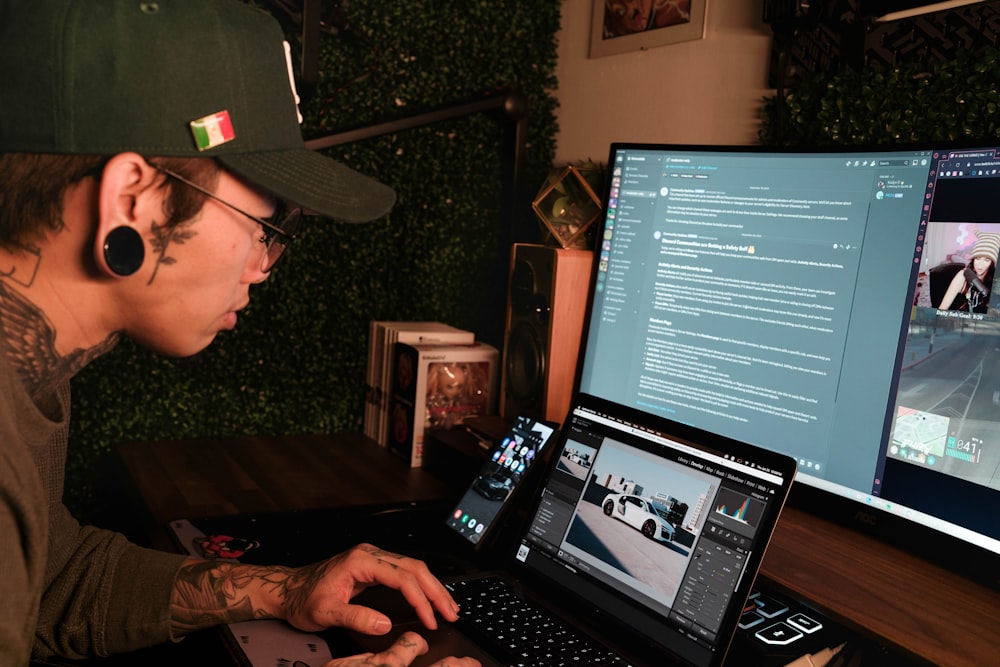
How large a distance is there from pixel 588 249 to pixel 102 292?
0.95 meters

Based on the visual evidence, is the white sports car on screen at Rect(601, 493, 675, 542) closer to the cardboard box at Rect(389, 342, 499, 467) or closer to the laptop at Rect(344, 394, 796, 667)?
the laptop at Rect(344, 394, 796, 667)

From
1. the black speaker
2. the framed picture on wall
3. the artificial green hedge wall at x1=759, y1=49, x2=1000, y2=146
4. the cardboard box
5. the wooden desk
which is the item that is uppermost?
the framed picture on wall

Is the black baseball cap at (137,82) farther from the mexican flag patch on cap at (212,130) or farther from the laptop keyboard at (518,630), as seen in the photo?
the laptop keyboard at (518,630)

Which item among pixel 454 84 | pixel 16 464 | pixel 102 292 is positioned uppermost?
pixel 454 84

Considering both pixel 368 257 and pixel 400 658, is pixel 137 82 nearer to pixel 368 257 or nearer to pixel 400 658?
pixel 400 658

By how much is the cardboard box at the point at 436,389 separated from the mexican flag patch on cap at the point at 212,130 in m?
0.91

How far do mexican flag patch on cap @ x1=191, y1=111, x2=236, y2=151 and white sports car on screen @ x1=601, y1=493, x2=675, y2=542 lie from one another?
0.61 m

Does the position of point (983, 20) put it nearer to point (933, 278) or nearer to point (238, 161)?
point (933, 278)

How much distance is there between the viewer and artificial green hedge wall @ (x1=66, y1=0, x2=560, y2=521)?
1.68 meters

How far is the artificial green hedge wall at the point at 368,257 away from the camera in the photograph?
1.68m

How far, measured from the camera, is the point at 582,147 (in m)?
1.96

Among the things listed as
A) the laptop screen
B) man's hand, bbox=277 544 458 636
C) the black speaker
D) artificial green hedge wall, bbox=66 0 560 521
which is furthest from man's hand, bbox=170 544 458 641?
artificial green hedge wall, bbox=66 0 560 521

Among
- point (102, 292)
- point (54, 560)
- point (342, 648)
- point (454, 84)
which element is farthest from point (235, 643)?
point (454, 84)

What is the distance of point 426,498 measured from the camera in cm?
142
